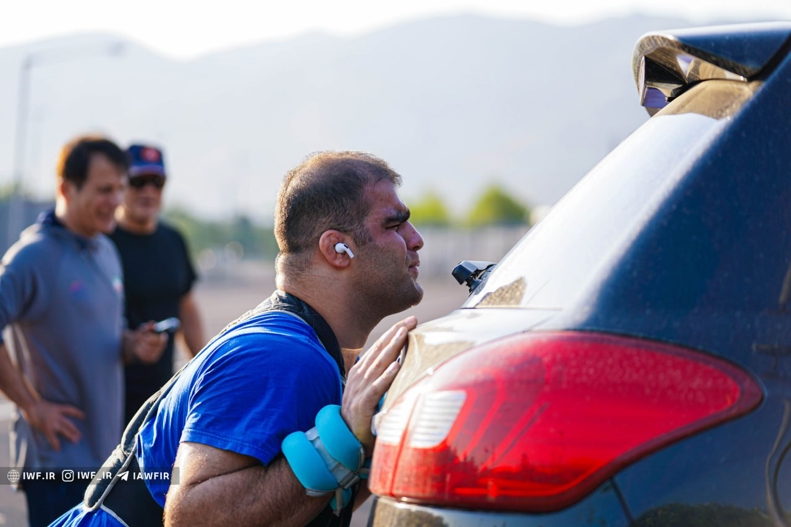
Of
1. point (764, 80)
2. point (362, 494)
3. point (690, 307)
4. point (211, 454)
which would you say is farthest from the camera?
point (362, 494)

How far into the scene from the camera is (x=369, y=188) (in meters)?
2.65

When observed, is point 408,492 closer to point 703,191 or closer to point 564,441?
point 564,441

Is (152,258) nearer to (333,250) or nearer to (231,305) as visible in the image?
(333,250)

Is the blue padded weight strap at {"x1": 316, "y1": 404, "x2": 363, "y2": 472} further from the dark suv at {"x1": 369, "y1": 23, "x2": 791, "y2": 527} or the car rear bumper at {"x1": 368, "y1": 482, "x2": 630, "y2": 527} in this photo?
the car rear bumper at {"x1": 368, "y1": 482, "x2": 630, "y2": 527}

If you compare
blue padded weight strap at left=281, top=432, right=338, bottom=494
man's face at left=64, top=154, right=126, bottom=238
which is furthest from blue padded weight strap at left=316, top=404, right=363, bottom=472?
man's face at left=64, top=154, right=126, bottom=238

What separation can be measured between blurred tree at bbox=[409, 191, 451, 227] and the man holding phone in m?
106

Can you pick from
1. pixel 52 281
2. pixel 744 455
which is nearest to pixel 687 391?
pixel 744 455

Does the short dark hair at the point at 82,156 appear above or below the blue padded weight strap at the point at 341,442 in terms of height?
above

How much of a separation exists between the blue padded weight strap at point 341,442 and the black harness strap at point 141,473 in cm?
34

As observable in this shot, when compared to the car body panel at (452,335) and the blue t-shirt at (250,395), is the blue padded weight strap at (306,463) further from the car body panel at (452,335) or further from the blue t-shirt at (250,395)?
the car body panel at (452,335)

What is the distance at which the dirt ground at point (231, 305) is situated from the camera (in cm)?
663

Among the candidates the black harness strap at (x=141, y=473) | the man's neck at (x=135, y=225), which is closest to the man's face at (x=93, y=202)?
the man's neck at (x=135, y=225)

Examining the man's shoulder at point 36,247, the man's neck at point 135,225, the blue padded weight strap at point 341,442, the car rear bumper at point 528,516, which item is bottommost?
the man's neck at point 135,225

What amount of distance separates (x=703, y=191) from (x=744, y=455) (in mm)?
451
